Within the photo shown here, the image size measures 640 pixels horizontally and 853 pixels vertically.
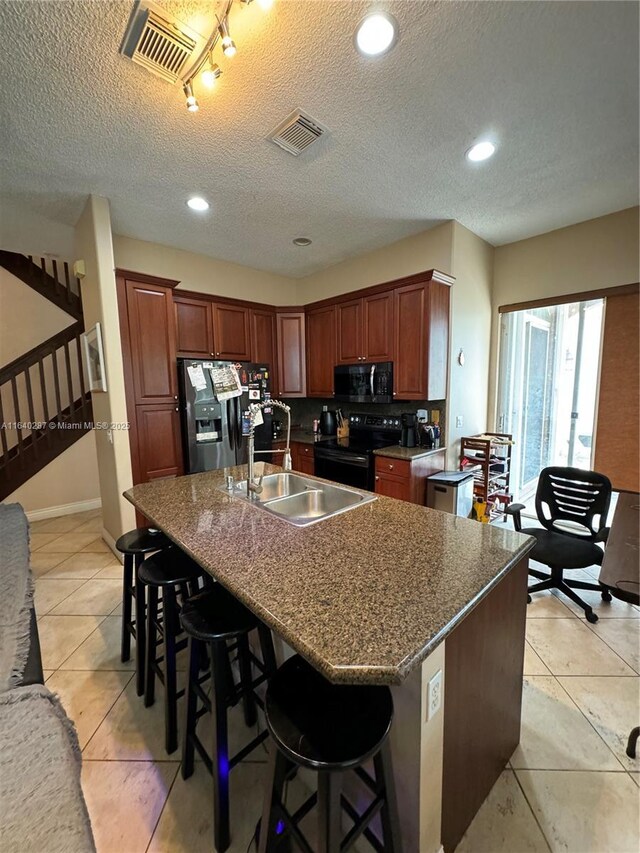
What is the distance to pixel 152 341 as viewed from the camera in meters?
3.21

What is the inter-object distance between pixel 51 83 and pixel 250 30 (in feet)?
3.45

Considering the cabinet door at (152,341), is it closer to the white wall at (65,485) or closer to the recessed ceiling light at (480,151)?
the white wall at (65,485)

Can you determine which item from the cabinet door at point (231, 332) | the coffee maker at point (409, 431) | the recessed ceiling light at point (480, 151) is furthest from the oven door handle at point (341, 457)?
the recessed ceiling light at point (480, 151)

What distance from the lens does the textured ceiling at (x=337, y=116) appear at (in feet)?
4.76

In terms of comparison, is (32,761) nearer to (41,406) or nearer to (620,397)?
(620,397)

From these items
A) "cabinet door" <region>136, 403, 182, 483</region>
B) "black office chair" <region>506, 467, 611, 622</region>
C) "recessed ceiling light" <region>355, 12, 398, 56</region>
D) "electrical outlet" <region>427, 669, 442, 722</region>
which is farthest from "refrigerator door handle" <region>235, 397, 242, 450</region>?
"electrical outlet" <region>427, 669, 442, 722</region>

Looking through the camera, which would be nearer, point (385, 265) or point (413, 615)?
point (413, 615)

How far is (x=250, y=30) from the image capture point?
1.46m

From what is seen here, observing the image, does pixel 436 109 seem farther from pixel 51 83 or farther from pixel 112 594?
pixel 112 594

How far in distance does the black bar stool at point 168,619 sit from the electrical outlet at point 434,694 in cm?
103

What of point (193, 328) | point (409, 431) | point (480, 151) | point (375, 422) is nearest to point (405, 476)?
point (409, 431)

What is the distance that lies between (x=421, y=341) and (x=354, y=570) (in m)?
2.64

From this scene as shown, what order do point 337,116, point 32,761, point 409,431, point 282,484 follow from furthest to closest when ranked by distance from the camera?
point 409,431 → point 282,484 → point 337,116 → point 32,761

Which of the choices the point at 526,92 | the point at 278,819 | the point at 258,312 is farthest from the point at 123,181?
the point at 278,819
